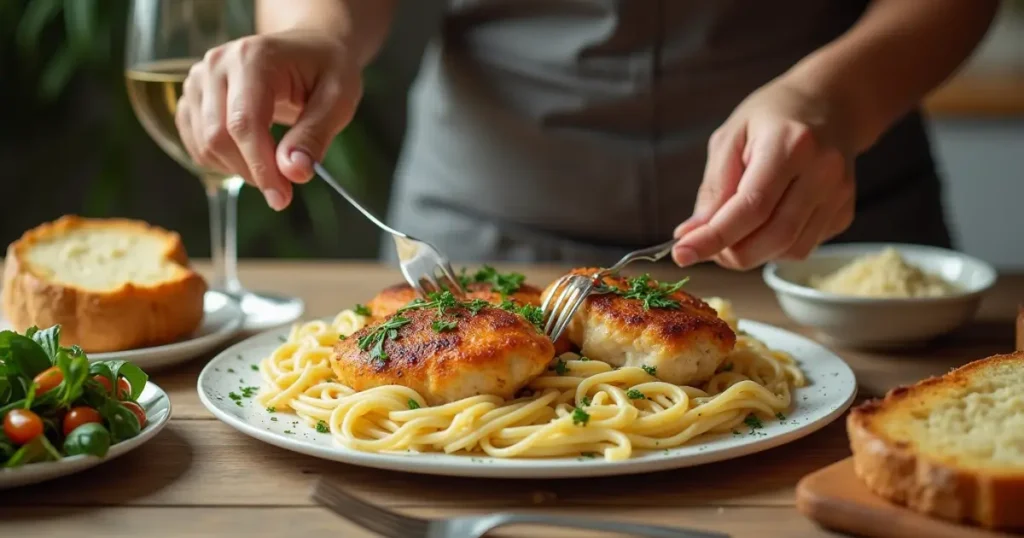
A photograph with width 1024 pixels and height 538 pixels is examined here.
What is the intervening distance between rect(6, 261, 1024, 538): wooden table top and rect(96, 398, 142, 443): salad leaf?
0.07m

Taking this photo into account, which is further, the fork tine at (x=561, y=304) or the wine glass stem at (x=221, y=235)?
the wine glass stem at (x=221, y=235)

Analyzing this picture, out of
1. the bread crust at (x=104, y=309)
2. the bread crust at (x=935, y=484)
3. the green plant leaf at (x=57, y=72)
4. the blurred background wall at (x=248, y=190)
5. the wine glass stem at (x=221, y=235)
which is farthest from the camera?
the blurred background wall at (x=248, y=190)

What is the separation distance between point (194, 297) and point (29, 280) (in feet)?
1.09

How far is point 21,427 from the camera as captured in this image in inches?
63.8

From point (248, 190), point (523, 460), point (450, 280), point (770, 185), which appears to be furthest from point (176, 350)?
point (248, 190)

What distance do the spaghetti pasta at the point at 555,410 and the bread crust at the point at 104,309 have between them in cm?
38

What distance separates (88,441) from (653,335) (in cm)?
91

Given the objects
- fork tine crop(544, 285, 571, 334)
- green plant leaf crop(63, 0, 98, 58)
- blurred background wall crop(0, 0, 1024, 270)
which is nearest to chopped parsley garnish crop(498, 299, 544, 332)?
fork tine crop(544, 285, 571, 334)

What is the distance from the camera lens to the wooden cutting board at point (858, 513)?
58.0 inches

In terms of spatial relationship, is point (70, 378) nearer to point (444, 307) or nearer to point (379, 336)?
point (379, 336)

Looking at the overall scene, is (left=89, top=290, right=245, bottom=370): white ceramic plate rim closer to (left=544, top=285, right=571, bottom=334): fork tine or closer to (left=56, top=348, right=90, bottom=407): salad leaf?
(left=56, top=348, right=90, bottom=407): salad leaf

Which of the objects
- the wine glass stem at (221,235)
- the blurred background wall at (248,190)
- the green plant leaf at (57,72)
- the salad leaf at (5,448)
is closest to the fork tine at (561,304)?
the salad leaf at (5,448)

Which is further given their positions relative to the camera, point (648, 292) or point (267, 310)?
point (267, 310)

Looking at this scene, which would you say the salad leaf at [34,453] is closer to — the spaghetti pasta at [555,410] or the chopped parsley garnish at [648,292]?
the spaghetti pasta at [555,410]
